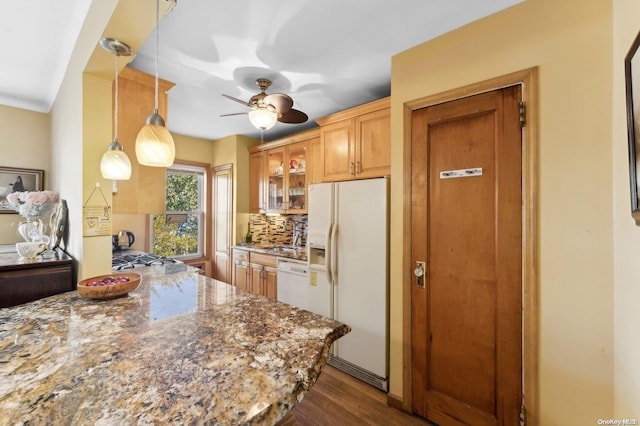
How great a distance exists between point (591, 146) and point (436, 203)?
805mm

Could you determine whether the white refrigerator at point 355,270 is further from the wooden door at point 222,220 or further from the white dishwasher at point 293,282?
the wooden door at point 222,220

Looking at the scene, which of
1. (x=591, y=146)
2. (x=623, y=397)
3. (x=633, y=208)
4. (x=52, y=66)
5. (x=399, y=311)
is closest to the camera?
(x=633, y=208)

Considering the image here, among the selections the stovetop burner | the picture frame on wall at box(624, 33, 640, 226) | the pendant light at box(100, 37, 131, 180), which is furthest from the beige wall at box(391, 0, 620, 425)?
the stovetop burner

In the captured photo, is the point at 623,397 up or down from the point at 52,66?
down

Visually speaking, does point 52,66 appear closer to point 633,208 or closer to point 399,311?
point 399,311

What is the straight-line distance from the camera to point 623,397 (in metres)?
1.16

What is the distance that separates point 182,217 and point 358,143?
3253mm

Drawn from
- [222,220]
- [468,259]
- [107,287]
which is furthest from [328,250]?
[222,220]

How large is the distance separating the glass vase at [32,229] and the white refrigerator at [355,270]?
2.28m

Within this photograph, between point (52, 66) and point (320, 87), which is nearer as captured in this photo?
point (52, 66)

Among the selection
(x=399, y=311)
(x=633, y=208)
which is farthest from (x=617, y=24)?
(x=399, y=311)

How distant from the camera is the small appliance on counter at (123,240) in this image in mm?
3469

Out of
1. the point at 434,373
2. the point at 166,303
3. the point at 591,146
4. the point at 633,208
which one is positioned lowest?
the point at 434,373

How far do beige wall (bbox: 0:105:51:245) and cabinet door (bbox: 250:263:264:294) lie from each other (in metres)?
2.47
